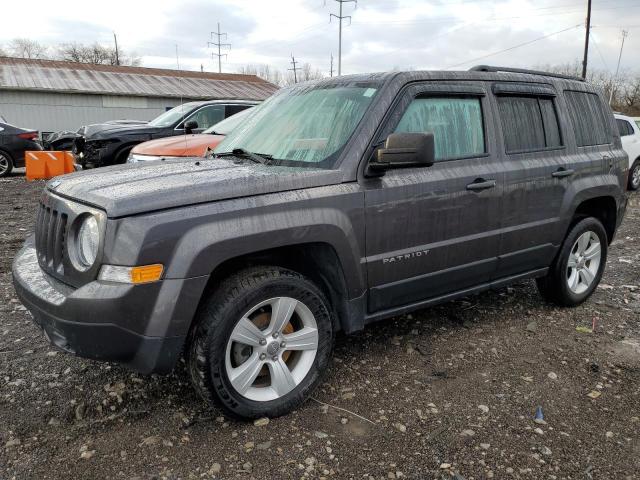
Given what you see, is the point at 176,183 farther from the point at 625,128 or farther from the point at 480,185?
the point at 625,128

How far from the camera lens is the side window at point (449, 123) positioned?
3.31 meters

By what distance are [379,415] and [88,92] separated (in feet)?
105

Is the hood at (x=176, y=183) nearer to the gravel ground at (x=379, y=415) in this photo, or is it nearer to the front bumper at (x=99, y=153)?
the gravel ground at (x=379, y=415)

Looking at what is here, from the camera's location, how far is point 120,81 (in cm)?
3347

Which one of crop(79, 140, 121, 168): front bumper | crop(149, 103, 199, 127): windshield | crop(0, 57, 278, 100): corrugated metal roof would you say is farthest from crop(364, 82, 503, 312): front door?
crop(0, 57, 278, 100): corrugated metal roof

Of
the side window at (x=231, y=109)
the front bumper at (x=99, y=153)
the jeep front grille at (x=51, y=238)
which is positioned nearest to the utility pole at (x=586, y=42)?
the side window at (x=231, y=109)

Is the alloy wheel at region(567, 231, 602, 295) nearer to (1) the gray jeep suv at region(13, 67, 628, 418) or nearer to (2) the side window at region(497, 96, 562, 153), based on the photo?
(1) the gray jeep suv at region(13, 67, 628, 418)

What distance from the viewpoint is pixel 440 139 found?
342 centimetres

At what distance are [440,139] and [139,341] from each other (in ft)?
7.26

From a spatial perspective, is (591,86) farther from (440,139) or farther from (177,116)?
(177,116)

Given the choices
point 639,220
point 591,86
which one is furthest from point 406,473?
point 639,220

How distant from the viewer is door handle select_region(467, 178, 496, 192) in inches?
136

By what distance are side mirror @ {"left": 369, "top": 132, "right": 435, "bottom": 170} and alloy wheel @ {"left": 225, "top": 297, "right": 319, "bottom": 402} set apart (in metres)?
0.94

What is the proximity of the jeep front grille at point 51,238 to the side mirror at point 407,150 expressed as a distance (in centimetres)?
170
